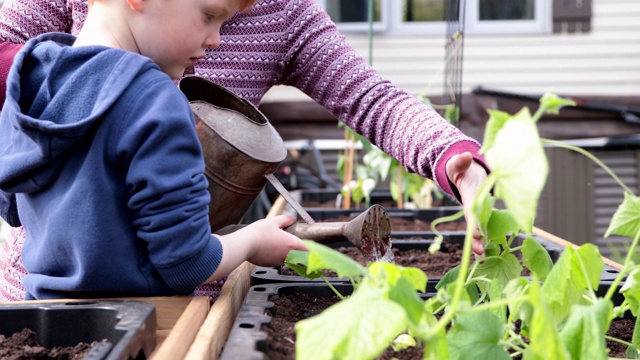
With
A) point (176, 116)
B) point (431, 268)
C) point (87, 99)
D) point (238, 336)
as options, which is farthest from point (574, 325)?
point (431, 268)

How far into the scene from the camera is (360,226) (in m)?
1.23

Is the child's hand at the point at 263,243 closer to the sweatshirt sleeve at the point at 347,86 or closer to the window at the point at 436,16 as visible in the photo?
the sweatshirt sleeve at the point at 347,86

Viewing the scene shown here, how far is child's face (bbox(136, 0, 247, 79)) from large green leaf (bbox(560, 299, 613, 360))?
61 centimetres

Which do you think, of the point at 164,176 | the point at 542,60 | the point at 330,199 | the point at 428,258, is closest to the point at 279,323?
the point at 164,176

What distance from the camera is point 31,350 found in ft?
2.88

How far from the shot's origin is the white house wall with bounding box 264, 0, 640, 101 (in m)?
6.64

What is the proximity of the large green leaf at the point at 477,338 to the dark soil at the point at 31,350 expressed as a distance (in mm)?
393

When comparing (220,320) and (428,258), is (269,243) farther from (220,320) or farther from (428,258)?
(428,258)

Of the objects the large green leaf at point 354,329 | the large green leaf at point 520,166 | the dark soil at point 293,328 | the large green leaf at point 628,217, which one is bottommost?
the dark soil at point 293,328

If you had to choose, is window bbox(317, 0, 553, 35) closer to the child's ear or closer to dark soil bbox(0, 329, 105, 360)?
the child's ear

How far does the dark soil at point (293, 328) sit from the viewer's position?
0.91 meters

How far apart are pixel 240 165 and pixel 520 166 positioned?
0.61 m

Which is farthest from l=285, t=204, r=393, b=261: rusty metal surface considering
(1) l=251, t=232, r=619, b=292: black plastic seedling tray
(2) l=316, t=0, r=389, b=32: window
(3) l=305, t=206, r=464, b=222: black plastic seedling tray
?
(2) l=316, t=0, r=389, b=32: window

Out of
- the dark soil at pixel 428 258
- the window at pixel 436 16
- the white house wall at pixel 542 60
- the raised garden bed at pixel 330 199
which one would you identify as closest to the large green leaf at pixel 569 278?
the dark soil at pixel 428 258
